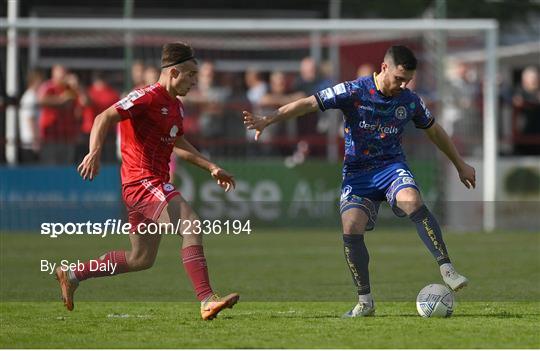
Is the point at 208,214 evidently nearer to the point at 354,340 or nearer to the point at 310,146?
the point at 310,146

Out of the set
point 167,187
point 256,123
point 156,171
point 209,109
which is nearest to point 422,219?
point 256,123

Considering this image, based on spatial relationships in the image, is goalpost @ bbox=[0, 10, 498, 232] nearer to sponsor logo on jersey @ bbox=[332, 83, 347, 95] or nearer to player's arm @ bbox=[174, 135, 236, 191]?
player's arm @ bbox=[174, 135, 236, 191]

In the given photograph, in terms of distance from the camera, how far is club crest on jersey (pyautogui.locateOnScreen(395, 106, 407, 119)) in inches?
379

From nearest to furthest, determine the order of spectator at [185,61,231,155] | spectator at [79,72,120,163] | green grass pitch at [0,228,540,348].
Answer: green grass pitch at [0,228,540,348] < spectator at [79,72,120,163] < spectator at [185,61,231,155]

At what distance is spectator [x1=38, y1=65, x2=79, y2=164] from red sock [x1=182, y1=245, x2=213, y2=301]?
1175 centimetres

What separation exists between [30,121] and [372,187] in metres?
12.2

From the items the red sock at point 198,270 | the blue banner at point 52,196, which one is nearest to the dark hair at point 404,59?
the red sock at point 198,270

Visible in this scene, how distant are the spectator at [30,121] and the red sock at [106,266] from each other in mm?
11456

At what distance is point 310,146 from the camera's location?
2158 centimetres

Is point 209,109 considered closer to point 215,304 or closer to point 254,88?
point 254,88

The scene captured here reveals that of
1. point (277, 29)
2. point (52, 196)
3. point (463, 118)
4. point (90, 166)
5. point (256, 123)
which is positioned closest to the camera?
point (90, 166)

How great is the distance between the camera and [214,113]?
21.3 metres

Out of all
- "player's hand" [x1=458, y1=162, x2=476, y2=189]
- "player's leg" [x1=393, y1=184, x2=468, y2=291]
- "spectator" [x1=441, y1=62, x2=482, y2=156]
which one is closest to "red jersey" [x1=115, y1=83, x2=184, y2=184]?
"player's leg" [x1=393, y1=184, x2=468, y2=291]

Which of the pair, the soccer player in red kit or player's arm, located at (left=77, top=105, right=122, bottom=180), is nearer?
player's arm, located at (left=77, top=105, right=122, bottom=180)
